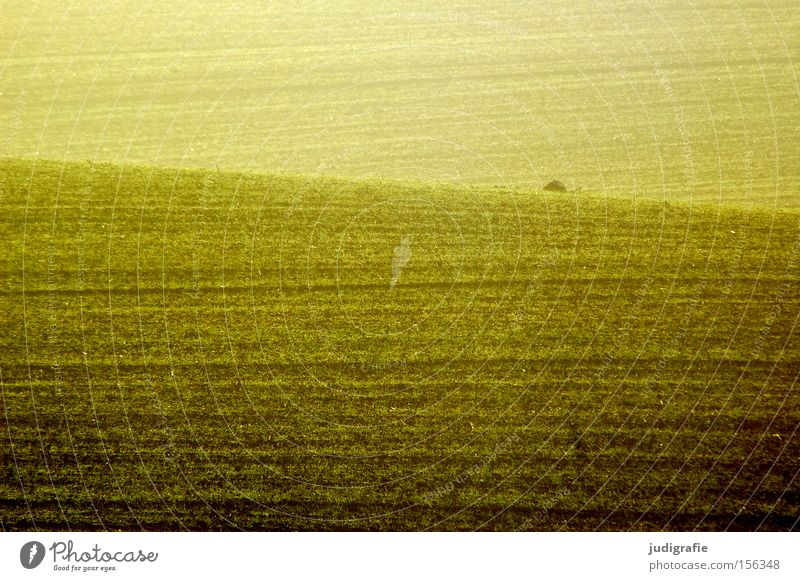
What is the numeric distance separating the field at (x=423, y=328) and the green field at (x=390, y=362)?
0.02m

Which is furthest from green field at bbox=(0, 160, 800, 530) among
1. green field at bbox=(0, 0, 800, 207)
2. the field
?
green field at bbox=(0, 0, 800, 207)

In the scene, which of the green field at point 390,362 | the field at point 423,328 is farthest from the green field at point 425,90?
the green field at point 390,362

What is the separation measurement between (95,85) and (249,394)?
24.1ft

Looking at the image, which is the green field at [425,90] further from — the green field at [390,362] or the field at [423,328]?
the green field at [390,362]

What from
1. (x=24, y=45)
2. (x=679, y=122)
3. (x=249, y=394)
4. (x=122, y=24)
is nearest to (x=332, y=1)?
(x=122, y=24)

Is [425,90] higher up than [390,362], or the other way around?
[425,90]

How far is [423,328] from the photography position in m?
5.63

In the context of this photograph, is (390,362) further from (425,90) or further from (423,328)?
Answer: (425,90)

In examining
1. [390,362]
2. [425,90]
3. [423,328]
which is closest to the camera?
[390,362]

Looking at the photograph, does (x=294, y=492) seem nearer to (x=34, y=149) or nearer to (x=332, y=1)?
(x=34, y=149)

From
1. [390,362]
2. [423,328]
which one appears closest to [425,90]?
[423,328]

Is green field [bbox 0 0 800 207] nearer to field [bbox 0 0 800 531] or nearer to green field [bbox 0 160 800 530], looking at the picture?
field [bbox 0 0 800 531]

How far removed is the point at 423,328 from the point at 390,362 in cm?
42

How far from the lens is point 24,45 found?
382 inches
